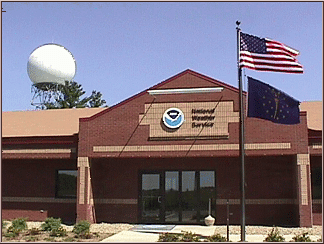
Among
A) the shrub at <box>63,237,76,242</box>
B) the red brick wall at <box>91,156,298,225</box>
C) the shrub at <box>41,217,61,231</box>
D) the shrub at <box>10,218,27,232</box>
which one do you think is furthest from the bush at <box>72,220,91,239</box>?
the red brick wall at <box>91,156,298,225</box>

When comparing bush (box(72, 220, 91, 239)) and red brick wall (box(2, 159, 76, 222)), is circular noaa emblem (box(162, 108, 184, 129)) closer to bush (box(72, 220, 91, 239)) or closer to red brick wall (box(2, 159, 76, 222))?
red brick wall (box(2, 159, 76, 222))

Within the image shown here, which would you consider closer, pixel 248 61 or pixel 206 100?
pixel 248 61

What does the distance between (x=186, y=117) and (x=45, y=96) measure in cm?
3488

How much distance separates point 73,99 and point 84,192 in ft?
125

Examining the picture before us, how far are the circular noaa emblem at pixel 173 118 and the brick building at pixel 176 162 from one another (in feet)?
0.13

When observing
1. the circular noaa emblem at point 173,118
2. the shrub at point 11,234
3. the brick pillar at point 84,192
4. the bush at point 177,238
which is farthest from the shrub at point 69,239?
the circular noaa emblem at point 173,118

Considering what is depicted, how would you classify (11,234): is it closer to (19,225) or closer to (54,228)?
(19,225)

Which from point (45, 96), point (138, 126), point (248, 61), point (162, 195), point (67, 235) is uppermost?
point (45, 96)

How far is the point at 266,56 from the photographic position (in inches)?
563

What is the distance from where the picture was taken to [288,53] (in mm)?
14516

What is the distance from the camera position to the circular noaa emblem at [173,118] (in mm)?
18522

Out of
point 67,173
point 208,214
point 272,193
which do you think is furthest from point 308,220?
point 67,173

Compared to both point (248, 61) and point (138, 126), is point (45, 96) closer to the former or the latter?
point (138, 126)

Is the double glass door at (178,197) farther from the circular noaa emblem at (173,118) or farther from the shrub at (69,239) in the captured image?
the shrub at (69,239)
